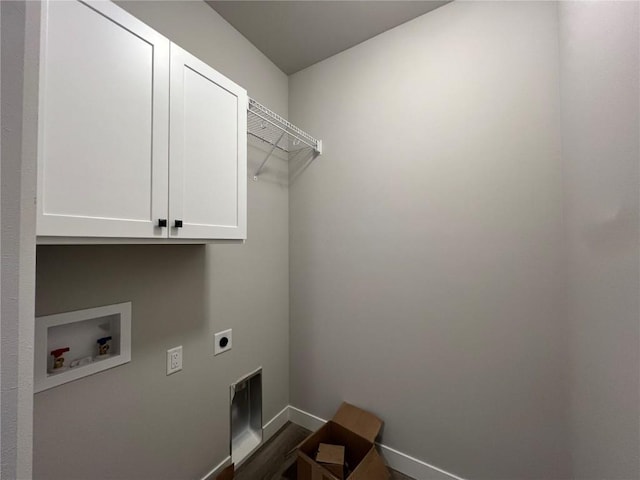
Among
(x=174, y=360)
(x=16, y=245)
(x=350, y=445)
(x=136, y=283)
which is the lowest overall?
(x=350, y=445)

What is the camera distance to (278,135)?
1.74 metres

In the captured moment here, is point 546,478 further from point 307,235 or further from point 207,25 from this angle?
point 207,25

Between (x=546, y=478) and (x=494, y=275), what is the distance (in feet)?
2.98

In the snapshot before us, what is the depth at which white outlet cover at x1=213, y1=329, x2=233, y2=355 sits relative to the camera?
141 centimetres

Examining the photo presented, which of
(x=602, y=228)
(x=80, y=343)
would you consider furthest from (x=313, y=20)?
(x=80, y=343)

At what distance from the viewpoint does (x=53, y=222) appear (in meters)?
0.63

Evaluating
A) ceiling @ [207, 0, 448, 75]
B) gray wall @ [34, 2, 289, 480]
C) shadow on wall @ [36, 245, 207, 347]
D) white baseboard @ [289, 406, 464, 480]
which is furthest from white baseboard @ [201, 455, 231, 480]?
ceiling @ [207, 0, 448, 75]

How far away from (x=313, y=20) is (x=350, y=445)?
8.15ft

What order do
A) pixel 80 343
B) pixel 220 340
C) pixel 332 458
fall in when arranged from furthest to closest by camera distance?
1. pixel 220 340
2. pixel 332 458
3. pixel 80 343

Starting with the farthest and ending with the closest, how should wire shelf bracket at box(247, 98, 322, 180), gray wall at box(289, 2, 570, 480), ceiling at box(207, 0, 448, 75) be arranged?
wire shelf bracket at box(247, 98, 322, 180) → ceiling at box(207, 0, 448, 75) → gray wall at box(289, 2, 570, 480)

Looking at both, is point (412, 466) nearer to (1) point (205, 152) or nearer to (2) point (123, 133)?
(1) point (205, 152)

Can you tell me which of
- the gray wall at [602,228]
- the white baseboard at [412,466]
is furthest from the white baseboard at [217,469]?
the gray wall at [602,228]

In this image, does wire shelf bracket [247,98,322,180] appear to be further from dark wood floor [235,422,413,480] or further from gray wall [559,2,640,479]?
dark wood floor [235,422,413,480]

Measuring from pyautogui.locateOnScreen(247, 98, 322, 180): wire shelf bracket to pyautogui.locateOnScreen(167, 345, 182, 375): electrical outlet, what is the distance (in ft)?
3.45
